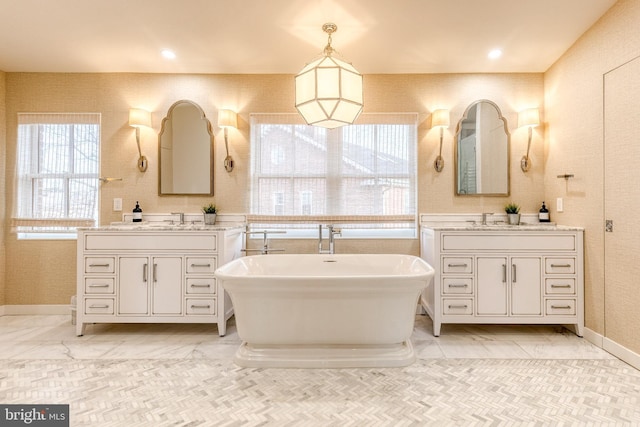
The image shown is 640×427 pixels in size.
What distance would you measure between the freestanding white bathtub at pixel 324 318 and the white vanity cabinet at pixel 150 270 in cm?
60

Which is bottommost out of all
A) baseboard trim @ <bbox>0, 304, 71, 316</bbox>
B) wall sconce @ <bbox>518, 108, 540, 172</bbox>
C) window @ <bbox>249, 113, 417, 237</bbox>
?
baseboard trim @ <bbox>0, 304, 71, 316</bbox>

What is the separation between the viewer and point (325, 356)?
2104mm

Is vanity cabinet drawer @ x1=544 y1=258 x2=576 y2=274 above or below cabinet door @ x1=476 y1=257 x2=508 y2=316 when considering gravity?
above

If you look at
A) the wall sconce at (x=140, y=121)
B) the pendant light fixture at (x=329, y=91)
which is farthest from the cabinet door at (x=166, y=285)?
the pendant light fixture at (x=329, y=91)

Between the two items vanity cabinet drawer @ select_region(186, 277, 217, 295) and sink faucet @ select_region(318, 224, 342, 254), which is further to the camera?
sink faucet @ select_region(318, 224, 342, 254)

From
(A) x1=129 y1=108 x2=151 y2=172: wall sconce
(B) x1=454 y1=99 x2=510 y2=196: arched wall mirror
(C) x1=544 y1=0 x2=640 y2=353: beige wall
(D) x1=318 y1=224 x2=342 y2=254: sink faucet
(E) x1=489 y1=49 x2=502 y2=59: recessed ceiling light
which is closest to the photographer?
(C) x1=544 y1=0 x2=640 y2=353: beige wall

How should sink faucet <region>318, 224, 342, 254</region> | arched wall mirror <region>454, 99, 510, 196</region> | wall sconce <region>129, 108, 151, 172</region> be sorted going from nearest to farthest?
sink faucet <region>318, 224, 342, 254</region> < wall sconce <region>129, 108, 151, 172</region> < arched wall mirror <region>454, 99, 510, 196</region>

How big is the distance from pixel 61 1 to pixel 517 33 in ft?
10.7

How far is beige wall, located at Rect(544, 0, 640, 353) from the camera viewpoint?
7.13 feet

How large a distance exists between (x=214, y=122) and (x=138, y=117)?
26.3 inches

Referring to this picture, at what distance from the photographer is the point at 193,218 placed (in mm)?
3207

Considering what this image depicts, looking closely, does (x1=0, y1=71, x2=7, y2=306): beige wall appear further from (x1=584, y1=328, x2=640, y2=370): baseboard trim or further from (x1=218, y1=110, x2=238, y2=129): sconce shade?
(x1=584, y1=328, x2=640, y2=370): baseboard trim

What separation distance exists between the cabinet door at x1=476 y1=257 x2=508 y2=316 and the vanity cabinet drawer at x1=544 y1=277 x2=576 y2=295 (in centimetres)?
34

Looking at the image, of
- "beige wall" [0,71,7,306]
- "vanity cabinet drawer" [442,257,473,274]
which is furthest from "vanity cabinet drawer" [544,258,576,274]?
"beige wall" [0,71,7,306]
